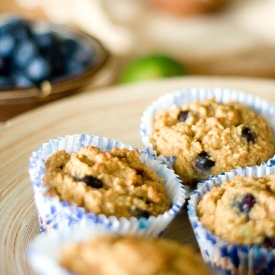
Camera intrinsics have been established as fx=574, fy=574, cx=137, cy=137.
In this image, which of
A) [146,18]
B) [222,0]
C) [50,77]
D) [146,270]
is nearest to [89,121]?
[50,77]

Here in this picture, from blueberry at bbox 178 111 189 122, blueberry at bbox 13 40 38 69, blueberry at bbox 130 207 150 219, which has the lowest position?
blueberry at bbox 13 40 38 69

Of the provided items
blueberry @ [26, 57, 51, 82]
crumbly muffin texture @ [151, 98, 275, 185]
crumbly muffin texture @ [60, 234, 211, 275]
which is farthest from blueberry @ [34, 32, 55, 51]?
crumbly muffin texture @ [60, 234, 211, 275]

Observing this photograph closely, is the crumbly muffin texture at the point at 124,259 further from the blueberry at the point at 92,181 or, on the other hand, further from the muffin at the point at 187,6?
the muffin at the point at 187,6

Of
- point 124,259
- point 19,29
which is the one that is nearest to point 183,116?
point 124,259

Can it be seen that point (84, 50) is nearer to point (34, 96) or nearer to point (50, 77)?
point (50, 77)

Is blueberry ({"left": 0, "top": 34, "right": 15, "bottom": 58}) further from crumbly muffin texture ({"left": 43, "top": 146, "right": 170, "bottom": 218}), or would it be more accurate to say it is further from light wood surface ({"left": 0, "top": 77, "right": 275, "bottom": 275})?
crumbly muffin texture ({"left": 43, "top": 146, "right": 170, "bottom": 218})

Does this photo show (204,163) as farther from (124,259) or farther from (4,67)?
(4,67)

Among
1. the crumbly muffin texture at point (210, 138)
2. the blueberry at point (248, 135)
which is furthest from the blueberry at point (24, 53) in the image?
the blueberry at point (248, 135)
